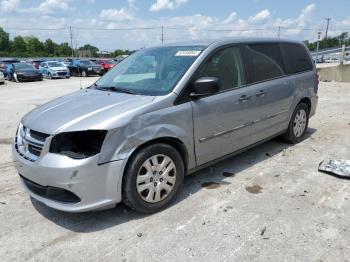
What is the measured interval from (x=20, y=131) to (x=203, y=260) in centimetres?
237

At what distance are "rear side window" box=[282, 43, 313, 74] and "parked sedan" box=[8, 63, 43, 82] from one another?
22.3 metres

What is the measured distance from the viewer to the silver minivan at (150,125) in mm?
3176

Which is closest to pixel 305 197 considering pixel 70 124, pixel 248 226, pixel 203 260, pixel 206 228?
pixel 248 226

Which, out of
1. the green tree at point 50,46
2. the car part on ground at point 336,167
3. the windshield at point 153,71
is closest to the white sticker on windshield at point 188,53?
the windshield at point 153,71

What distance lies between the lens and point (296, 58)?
5.70 meters

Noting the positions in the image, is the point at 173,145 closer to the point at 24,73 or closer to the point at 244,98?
the point at 244,98

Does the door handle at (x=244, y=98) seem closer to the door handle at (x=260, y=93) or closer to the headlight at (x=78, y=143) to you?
the door handle at (x=260, y=93)

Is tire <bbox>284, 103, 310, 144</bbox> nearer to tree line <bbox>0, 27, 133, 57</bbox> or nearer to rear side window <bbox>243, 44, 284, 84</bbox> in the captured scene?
rear side window <bbox>243, 44, 284, 84</bbox>

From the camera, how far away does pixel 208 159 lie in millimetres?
4184

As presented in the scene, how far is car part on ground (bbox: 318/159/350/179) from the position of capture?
4.48m

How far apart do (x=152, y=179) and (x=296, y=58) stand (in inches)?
140

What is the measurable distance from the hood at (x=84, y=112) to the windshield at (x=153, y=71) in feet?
0.83

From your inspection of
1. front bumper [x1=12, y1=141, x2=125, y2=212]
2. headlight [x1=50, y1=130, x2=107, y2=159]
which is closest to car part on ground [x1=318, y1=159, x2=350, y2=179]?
front bumper [x1=12, y1=141, x2=125, y2=212]

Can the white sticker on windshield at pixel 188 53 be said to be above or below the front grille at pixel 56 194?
above
